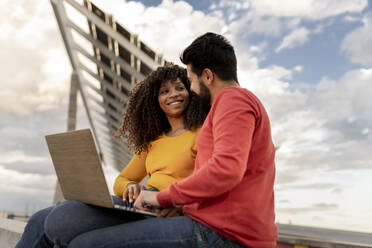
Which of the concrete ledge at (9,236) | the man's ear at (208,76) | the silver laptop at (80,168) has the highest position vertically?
the man's ear at (208,76)

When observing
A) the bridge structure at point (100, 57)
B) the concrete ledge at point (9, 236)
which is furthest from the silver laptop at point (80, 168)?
the bridge structure at point (100, 57)

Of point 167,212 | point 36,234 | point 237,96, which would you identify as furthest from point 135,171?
point 237,96

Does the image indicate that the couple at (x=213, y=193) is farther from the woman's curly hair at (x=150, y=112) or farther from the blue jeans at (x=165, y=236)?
the woman's curly hair at (x=150, y=112)

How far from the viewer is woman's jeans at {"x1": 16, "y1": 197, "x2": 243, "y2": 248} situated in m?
1.19

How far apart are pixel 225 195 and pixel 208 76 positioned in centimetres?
47

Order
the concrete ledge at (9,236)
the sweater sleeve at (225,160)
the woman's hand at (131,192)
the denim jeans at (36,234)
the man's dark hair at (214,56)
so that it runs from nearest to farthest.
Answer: the sweater sleeve at (225,160), the man's dark hair at (214,56), the denim jeans at (36,234), the woman's hand at (131,192), the concrete ledge at (9,236)

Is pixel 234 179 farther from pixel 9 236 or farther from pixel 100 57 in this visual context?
pixel 100 57

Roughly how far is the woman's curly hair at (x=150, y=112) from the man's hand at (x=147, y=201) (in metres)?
0.77

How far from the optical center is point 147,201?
4.17 ft

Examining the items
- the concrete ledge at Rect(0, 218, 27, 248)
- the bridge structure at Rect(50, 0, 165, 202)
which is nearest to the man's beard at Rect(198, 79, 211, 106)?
the concrete ledge at Rect(0, 218, 27, 248)

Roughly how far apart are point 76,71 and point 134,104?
538 inches

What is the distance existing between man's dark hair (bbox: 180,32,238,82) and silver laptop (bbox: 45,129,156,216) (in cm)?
50

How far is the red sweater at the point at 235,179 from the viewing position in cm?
113

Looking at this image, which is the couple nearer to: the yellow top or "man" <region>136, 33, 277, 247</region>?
"man" <region>136, 33, 277, 247</region>
